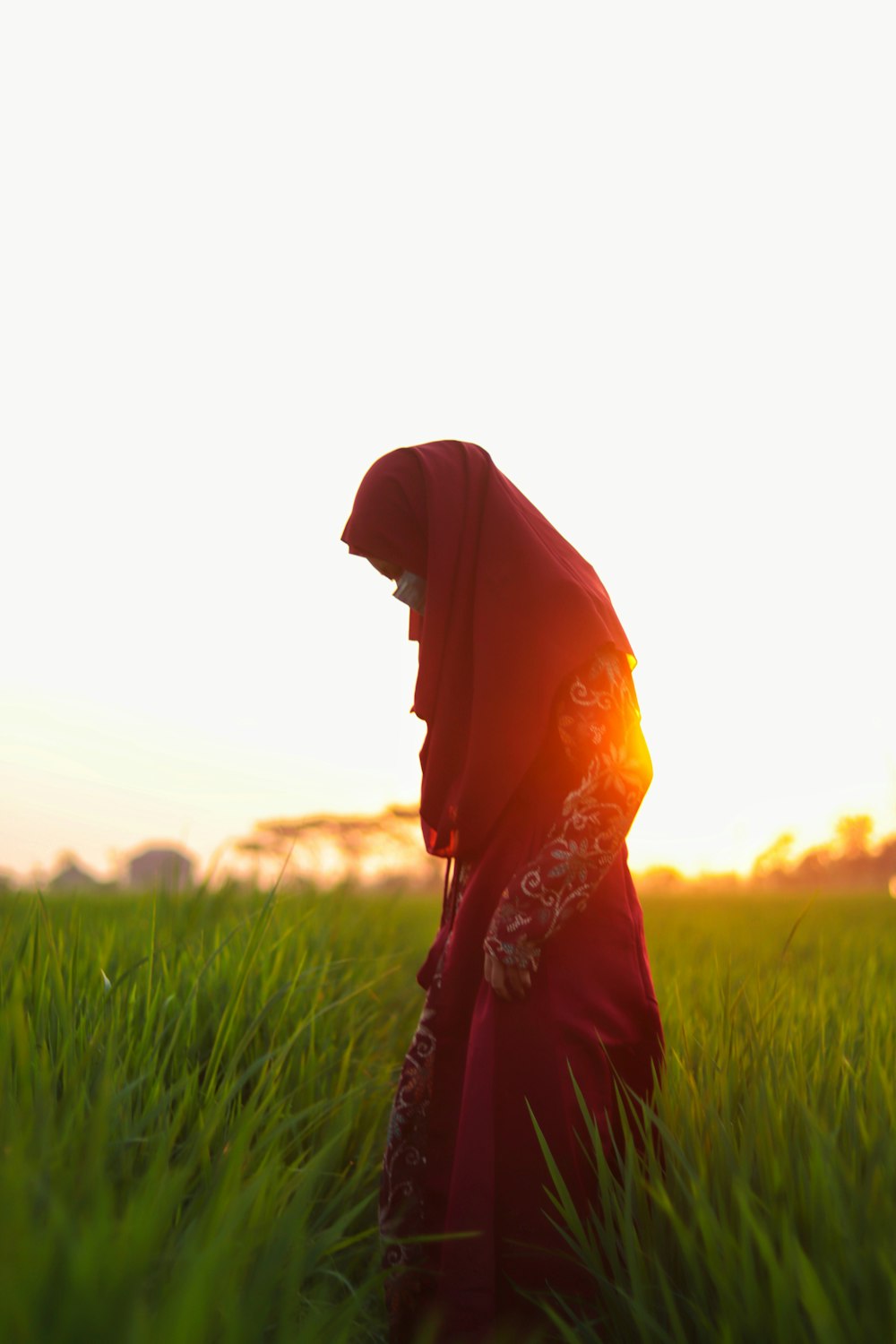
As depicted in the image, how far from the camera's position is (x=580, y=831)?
6.43 ft

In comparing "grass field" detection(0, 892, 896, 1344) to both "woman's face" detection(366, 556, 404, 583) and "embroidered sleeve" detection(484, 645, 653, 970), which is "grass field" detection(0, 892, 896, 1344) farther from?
"woman's face" detection(366, 556, 404, 583)

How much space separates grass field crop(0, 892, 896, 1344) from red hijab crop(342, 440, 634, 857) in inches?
29.1

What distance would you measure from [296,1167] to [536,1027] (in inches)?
26.5

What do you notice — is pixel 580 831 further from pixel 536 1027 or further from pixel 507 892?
pixel 536 1027

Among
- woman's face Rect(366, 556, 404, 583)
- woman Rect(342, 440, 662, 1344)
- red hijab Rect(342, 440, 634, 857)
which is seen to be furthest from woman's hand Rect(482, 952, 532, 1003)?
woman's face Rect(366, 556, 404, 583)

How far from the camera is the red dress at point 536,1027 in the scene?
6.40 ft

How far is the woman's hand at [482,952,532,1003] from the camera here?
6.49 feet

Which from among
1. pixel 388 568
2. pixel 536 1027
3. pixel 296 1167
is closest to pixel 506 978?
pixel 536 1027

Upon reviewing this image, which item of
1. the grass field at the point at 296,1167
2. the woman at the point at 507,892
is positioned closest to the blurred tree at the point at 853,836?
the grass field at the point at 296,1167

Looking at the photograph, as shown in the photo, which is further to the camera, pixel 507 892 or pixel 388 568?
pixel 388 568

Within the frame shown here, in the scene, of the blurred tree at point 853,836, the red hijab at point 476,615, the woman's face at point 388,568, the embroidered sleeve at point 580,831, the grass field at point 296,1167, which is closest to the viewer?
the grass field at point 296,1167

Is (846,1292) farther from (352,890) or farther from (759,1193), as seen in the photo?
(352,890)

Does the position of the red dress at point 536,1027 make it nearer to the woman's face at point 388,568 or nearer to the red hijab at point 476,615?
the red hijab at point 476,615

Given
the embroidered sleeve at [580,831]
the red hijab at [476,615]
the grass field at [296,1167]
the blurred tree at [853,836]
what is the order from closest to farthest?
the grass field at [296,1167]
the embroidered sleeve at [580,831]
the red hijab at [476,615]
the blurred tree at [853,836]
